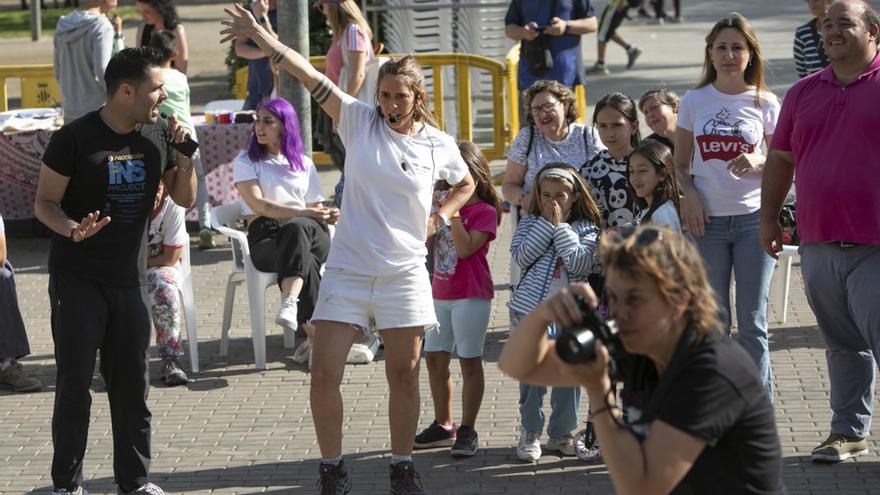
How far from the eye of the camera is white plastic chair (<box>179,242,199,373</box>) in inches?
312

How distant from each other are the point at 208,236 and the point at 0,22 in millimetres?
19072

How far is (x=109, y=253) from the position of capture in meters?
5.70

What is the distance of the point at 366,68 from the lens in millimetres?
9492

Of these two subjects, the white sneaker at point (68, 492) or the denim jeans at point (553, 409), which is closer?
the white sneaker at point (68, 492)

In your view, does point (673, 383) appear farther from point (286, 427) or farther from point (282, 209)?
point (282, 209)

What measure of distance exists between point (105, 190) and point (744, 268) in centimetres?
290

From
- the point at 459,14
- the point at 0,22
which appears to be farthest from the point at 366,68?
the point at 0,22

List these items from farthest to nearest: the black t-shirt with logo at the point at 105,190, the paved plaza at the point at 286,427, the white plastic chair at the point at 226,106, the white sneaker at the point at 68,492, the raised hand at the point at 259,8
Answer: the white plastic chair at the point at 226,106 → the raised hand at the point at 259,8 → the paved plaza at the point at 286,427 → the white sneaker at the point at 68,492 → the black t-shirt with logo at the point at 105,190

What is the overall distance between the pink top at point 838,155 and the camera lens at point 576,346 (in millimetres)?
2818

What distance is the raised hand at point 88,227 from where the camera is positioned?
17.8 feet

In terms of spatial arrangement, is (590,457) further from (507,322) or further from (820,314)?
(507,322)

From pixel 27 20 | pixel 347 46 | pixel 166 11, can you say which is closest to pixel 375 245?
pixel 347 46

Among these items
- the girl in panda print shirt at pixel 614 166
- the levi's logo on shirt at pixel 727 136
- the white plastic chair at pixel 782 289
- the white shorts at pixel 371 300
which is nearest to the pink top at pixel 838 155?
the levi's logo on shirt at pixel 727 136

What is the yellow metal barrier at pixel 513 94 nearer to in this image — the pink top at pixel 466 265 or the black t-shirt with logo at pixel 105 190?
the pink top at pixel 466 265
